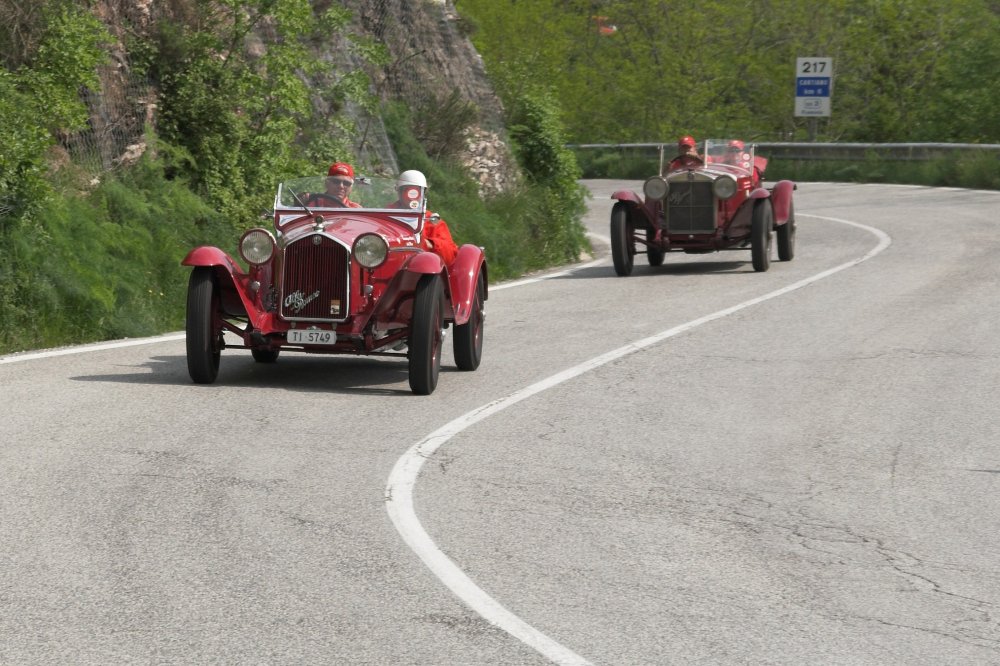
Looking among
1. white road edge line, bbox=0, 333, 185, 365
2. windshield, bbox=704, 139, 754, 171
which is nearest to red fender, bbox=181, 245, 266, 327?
white road edge line, bbox=0, 333, 185, 365

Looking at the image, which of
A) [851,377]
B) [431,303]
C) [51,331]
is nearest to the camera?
[431,303]

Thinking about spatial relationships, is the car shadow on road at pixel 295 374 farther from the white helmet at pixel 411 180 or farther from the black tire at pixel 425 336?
the white helmet at pixel 411 180

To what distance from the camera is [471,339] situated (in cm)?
1162

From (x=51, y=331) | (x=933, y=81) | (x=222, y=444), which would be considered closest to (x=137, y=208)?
(x=51, y=331)

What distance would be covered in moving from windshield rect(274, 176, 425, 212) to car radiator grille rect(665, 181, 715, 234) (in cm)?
836

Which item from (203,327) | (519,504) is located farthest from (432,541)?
(203,327)

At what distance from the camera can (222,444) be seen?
865cm

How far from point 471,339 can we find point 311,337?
1420 millimetres

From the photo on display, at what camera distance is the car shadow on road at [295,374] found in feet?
35.6

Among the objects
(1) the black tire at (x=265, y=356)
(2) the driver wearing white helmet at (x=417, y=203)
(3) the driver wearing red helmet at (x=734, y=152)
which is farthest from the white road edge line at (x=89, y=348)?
(3) the driver wearing red helmet at (x=734, y=152)

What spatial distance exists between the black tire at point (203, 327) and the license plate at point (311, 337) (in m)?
0.51

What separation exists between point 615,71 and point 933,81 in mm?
11464

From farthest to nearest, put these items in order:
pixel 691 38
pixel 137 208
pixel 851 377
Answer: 1. pixel 691 38
2. pixel 137 208
3. pixel 851 377

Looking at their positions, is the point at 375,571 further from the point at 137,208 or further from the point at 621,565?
the point at 137,208
